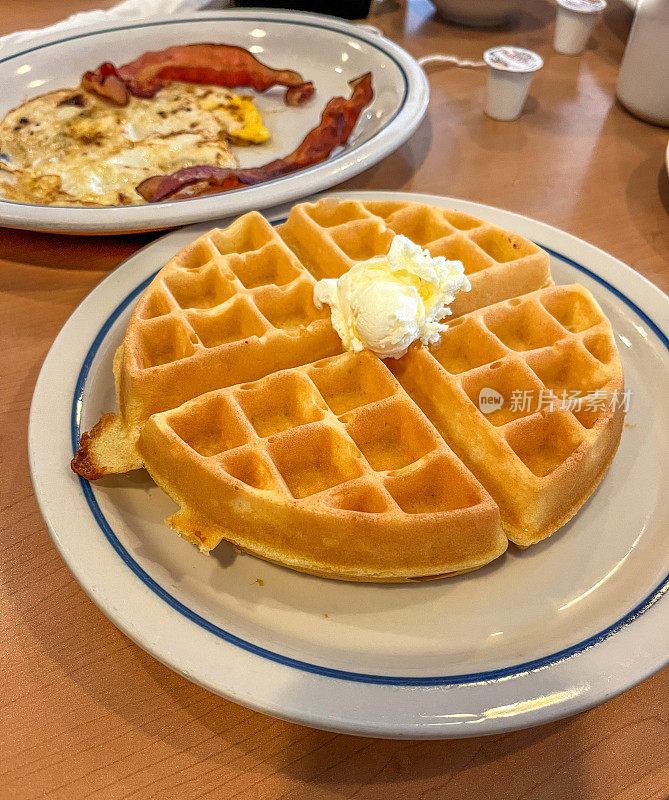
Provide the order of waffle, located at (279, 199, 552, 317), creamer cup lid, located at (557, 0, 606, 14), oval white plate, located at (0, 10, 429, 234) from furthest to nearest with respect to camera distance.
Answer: creamer cup lid, located at (557, 0, 606, 14), oval white plate, located at (0, 10, 429, 234), waffle, located at (279, 199, 552, 317)

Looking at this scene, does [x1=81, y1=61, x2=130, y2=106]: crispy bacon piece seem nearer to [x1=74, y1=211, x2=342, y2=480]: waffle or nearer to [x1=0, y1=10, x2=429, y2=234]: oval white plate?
[x1=0, y1=10, x2=429, y2=234]: oval white plate

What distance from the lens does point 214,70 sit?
98.4 inches

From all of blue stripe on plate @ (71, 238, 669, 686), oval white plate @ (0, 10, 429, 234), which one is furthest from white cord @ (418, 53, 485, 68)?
blue stripe on plate @ (71, 238, 669, 686)

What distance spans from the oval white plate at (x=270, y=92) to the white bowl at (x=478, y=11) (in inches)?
23.3

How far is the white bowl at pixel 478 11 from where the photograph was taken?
3080 mm

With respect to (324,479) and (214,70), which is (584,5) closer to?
(214,70)

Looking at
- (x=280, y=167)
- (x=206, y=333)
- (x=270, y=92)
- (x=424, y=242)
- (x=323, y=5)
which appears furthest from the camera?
(x=323, y=5)

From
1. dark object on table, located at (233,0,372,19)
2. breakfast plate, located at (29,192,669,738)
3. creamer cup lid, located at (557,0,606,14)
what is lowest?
breakfast plate, located at (29,192,669,738)

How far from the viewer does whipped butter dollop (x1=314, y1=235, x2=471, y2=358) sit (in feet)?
4.25

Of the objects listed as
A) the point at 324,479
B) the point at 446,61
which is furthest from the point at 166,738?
the point at 446,61

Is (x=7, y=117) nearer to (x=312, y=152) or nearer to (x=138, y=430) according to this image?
(x=312, y=152)

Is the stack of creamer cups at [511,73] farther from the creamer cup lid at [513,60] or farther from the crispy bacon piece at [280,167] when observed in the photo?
the crispy bacon piece at [280,167]

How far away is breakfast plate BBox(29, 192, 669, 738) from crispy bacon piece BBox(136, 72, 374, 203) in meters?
0.63

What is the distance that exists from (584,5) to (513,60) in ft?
2.55
